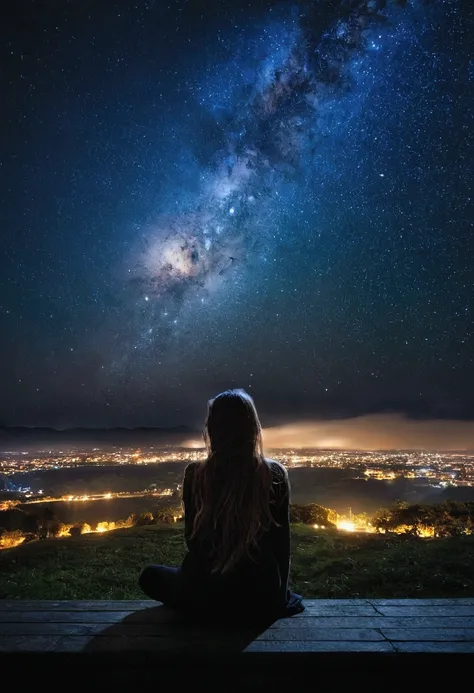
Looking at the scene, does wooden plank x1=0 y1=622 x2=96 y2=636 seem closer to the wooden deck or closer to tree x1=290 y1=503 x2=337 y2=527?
the wooden deck

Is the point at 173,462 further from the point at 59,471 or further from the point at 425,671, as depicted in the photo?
the point at 425,671

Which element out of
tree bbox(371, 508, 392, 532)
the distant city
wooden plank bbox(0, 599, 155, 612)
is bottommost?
the distant city

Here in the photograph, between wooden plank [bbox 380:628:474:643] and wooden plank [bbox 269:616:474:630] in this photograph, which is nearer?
wooden plank [bbox 380:628:474:643]

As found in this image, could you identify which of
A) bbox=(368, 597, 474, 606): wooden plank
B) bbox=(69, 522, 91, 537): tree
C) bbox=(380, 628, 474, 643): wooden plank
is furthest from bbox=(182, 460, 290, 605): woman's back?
bbox=(69, 522, 91, 537): tree

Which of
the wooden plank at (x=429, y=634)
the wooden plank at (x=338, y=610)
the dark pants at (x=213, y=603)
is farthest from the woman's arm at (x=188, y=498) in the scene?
the wooden plank at (x=429, y=634)

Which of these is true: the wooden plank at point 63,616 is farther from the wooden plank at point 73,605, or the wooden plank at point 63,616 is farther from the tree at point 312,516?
the tree at point 312,516

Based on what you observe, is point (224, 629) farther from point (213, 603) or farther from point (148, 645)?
point (148, 645)

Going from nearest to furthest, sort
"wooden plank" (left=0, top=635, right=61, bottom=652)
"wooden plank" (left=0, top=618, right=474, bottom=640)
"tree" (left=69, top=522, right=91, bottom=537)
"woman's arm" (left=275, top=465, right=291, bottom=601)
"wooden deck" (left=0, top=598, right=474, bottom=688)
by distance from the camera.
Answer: "wooden deck" (left=0, top=598, right=474, bottom=688) < "wooden plank" (left=0, top=635, right=61, bottom=652) < "wooden plank" (left=0, top=618, right=474, bottom=640) < "woman's arm" (left=275, top=465, right=291, bottom=601) < "tree" (left=69, top=522, right=91, bottom=537)

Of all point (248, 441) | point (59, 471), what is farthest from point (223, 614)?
point (59, 471)
